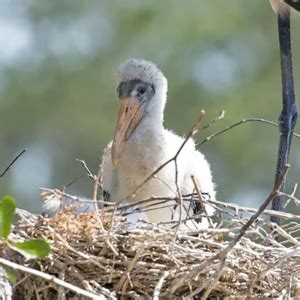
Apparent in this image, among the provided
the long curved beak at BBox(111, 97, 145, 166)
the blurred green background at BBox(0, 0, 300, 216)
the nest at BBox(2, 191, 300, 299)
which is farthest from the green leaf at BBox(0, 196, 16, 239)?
the blurred green background at BBox(0, 0, 300, 216)

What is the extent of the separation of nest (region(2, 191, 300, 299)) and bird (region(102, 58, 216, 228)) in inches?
28.2

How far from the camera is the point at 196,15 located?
12531mm

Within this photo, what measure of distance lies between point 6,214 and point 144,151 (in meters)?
1.46

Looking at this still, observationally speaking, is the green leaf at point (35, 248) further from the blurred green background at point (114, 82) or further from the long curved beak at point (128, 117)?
the blurred green background at point (114, 82)

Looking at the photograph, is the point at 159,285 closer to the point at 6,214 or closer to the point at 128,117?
the point at 6,214

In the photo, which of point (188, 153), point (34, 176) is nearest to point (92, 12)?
point (34, 176)

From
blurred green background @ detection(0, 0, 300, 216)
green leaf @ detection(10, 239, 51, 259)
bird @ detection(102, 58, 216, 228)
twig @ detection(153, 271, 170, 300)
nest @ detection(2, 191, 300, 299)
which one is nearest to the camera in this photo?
green leaf @ detection(10, 239, 51, 259)

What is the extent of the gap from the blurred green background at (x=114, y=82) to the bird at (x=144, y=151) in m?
5.29

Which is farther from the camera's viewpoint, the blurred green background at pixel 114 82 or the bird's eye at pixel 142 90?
the blurred green background at pixel 114 82

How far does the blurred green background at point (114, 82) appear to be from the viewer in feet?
37.9

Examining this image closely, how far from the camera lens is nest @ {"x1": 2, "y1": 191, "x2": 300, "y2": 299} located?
4.40 m

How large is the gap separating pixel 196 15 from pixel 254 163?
134cm

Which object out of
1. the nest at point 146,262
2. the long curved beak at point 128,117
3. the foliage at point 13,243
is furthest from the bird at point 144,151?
the foliage at point 13,243

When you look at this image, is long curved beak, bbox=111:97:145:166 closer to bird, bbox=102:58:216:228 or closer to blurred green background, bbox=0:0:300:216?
bird, bbox=102:58:216:228
